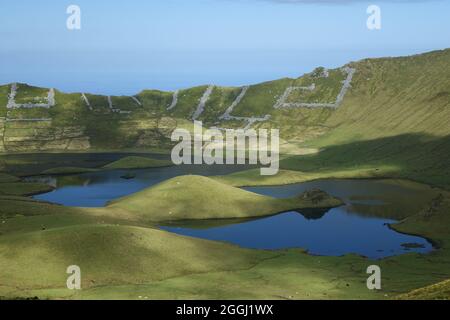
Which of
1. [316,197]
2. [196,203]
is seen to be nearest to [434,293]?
[196,203]

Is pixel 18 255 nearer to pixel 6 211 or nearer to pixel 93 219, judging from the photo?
pixel 93 219

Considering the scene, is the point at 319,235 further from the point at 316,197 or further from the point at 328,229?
the point at 316,197

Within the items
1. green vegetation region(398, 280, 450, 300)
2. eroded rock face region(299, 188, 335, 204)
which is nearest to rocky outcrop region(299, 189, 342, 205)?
eroded rock face region(299, 188, 335, 204)

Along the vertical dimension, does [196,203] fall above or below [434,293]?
above

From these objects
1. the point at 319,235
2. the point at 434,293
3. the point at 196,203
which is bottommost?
the point at 319,235

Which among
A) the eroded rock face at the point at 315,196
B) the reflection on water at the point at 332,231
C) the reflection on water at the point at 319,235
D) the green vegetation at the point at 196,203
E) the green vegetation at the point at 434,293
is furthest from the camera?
the eroded rock face at the point at 315,196

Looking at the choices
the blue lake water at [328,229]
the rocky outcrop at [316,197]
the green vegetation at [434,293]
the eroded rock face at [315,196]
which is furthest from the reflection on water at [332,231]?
the green vegetation at [434,293]

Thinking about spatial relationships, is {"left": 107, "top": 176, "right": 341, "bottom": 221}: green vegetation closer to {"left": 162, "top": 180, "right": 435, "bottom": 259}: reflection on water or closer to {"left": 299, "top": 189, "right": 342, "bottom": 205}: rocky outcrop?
{"left": 299, "top": 189, "right": 342, "bottom": 205}: rocky outcrop

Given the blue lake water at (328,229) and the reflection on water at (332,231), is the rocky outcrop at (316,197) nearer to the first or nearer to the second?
the blue lake water at (328,229)

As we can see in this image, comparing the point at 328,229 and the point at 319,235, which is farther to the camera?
the point at 328,229

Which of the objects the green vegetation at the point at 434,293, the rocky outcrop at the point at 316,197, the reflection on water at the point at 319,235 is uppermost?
the rocky outcrop at the point at 316,197

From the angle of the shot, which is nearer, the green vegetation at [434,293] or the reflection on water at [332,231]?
the green vegetation at [434,293]
